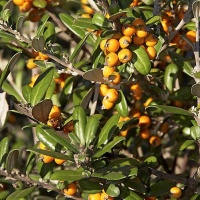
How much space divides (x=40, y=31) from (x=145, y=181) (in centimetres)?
76

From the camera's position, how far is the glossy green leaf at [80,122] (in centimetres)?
186

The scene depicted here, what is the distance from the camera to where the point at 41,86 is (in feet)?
6.43

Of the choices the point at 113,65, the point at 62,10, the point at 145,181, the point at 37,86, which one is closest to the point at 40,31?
the point at 37,86

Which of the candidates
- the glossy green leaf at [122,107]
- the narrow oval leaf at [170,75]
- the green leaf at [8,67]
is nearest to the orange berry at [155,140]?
the narrow oval leaf at [170,75]

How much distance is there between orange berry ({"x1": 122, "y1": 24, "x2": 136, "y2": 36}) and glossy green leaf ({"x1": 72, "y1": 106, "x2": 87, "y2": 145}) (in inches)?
13.4

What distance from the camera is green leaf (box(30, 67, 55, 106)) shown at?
1.95 metres

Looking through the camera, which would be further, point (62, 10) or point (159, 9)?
point (62, 10)

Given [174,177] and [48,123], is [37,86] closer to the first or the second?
[48,123]

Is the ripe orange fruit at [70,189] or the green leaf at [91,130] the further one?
the ripe orange fruit at [70,189]

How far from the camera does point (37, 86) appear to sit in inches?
77.5

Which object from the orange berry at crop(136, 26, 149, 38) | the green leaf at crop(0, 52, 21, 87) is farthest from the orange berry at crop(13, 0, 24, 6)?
the orange berry at crop(136, 26, 149, 38)

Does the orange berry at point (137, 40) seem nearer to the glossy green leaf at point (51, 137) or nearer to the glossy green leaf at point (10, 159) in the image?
the glossy green leaf at point (51, 137)

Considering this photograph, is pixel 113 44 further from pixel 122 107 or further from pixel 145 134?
pixel 145 134

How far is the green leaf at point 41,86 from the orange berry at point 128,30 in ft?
1.12
